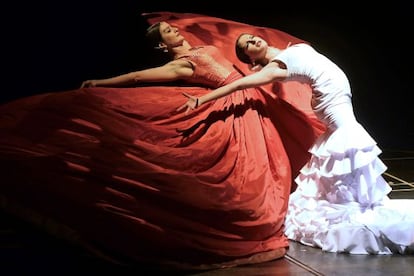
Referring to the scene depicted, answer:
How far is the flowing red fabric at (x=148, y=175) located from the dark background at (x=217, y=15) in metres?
0.58

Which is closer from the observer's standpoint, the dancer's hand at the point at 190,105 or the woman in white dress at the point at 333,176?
the woman in white dress at the point at 333,176

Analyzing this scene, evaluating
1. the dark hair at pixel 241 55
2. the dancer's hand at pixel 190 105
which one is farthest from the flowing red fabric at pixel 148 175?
the dark hair at pixel 241 55

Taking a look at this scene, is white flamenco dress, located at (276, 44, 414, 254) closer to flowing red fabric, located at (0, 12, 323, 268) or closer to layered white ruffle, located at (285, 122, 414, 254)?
layered white ruffle, located at (285, 122, 414, 254)

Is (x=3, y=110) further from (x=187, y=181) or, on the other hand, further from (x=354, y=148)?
(x=354, y=148)

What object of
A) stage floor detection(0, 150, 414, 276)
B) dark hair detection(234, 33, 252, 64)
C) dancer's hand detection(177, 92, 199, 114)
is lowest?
stage floor detection(0, 150, 414, 276)

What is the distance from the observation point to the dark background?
327cm

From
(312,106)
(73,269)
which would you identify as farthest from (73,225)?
(312,106)

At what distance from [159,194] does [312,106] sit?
878 mm

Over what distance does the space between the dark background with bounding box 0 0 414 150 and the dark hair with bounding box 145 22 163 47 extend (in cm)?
21

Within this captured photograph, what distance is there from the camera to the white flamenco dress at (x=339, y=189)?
2715mm

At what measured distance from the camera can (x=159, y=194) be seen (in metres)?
2.51

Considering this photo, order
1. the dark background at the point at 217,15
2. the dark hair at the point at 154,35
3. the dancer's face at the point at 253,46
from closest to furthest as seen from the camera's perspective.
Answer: the dancer's face at the point at 253,46 → the dark hair at the point at 154,35 → the dark background at the point at 217,15

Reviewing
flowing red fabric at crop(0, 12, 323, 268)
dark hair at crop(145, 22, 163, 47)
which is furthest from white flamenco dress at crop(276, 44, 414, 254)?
dark hair at crop(145, 22, 163, 47)

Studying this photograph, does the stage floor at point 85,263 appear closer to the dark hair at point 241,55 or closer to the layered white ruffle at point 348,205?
the layered white ruffle at point 348,205
